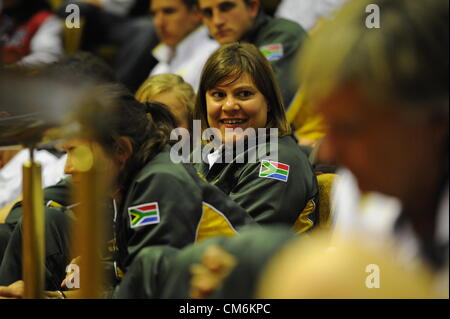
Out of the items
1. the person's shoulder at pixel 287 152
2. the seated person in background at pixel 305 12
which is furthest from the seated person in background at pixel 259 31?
the person's shoulder at pixel 287 152

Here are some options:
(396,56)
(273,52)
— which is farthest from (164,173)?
(273,52)

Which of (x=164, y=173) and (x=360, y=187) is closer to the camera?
(x=360, y=187)

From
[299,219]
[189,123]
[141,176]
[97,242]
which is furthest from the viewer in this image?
[189,123]

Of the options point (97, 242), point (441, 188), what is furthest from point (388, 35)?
point (97, 242)

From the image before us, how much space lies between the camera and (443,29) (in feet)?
2.60

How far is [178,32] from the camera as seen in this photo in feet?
10.7

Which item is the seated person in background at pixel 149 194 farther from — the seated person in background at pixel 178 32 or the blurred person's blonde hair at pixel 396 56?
the seated person in background at pixel 178 32

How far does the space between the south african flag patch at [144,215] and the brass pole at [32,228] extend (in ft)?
1.02

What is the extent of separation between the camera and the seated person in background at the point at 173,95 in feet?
7.90

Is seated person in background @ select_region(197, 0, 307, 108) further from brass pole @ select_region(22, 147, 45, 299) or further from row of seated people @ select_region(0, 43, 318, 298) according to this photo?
brass pole @ select_region(22, 147, 45, 299)

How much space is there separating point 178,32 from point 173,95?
0.89 m

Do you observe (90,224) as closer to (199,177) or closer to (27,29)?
(199,177)
